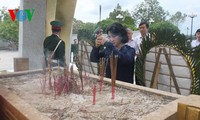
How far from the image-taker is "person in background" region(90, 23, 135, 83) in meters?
2.77

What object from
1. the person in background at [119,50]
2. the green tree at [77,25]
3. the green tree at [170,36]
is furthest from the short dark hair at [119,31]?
the green tree at [77,25]

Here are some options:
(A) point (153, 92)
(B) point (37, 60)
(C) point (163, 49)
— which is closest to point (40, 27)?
(B) point (37, 60)

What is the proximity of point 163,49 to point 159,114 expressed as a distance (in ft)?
4.14

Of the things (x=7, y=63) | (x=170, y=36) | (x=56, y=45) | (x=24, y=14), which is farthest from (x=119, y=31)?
(x=7, y=63)

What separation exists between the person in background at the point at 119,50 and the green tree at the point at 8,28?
428 inches

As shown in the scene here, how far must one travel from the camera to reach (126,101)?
1.96 meters

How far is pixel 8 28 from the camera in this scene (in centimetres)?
1316

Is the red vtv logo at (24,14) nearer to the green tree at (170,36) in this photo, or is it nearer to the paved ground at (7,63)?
the paved ground at (7,63)

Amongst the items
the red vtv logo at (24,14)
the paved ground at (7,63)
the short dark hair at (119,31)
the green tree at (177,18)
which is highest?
the green tree at (177,18)

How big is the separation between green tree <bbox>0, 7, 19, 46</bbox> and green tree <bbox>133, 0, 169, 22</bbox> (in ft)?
94.8

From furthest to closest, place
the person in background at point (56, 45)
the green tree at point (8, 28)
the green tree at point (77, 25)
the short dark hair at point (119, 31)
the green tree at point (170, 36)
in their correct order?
the green tree at point (77, 25) → the green tree at point (8, 28) → the person in background at point (56, 45) → the short dark hair at point (119, 31) → the green tree at point (170, 36)

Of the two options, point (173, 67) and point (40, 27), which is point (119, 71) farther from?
point (40, 27)

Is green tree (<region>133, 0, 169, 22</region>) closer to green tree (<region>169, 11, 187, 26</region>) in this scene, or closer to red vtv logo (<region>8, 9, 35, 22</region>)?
green tree (<region>169, 11, 187, 26</region>)

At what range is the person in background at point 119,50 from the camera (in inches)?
109
